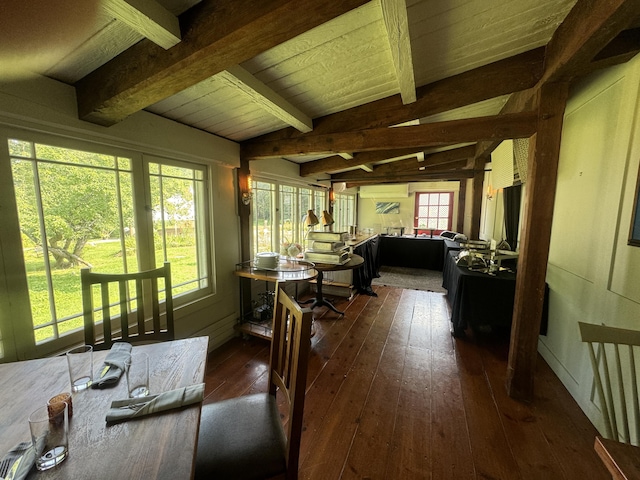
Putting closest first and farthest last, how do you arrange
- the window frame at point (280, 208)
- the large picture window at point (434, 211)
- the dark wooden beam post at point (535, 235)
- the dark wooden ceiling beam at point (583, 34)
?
the dark wooden ceiling beam at point (583, 34), the dark wooden beam post at point (535, 235), the window frame at point (280, 208), the large picture window at point (434, 211)

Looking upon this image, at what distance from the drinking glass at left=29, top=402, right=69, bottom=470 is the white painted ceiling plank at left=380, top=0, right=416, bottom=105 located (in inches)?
68.6

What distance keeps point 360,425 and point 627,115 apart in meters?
2.38

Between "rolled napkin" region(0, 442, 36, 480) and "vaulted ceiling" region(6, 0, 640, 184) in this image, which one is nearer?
"rolled napkin" region(0, 442, 36, 480)

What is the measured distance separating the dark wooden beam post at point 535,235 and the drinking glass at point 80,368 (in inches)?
92.0

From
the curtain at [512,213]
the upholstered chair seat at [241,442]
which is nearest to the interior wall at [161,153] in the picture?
A: the upholstered chair seat at [241,442]

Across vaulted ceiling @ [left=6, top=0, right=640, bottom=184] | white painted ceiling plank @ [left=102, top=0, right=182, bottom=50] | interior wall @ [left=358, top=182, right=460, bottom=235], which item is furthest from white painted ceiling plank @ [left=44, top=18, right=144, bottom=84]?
interior wall @ [left=358, top=182, right=460, bottom=235]

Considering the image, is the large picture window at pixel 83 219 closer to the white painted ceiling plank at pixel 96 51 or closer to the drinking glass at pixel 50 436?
the white painted ceiling plank at pixel 96 51

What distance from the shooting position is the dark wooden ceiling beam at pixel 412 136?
1.62 m

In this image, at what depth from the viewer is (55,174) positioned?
1415mm

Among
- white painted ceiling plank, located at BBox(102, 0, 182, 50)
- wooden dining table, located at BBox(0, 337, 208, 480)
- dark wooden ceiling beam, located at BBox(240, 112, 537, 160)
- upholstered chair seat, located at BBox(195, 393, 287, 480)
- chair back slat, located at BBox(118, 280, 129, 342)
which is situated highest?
white painted ceiling plank, located at BBox(102, 0, 182, 50)

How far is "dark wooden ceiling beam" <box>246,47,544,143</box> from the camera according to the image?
1.66 metres

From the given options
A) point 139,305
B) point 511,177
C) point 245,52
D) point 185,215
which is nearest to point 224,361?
point 139,305

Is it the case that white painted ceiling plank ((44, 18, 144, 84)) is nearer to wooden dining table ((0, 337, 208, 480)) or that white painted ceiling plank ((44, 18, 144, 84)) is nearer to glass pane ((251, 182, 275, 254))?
wooden dining table ((0, 337, 208, 480))

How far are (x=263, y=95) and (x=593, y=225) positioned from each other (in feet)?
7.60
